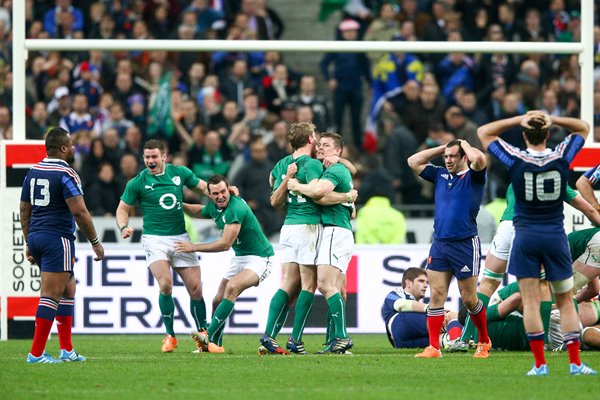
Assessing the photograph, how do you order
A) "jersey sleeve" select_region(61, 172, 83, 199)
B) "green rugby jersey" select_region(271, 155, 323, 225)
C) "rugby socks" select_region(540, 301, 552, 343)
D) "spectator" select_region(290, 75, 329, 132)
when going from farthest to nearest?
"spectator" select_region(290, 75, 329, 132), "green rugby jersey" select_region(271, 155, 323, 225), "rugby socks" select_region(540, 301, 552, 343), "jersey sleeve" select_region(61, 172, 83, 199)

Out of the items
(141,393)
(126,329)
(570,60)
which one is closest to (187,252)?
(126,329)

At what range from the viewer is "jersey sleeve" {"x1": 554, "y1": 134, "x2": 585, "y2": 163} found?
10.9 m

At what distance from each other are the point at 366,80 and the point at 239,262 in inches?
378

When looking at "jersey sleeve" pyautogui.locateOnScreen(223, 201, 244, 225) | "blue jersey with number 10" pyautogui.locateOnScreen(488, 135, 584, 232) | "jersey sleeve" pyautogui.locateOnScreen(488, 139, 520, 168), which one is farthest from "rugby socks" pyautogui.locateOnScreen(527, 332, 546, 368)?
"jersey sleeve" pyautogui.locateOnScreen(223, 201, 244, 225)

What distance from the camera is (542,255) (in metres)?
10.8

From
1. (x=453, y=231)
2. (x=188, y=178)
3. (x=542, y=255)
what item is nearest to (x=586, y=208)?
(x=453, y=231)

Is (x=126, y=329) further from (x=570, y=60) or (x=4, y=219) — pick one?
(x=570, y=60)

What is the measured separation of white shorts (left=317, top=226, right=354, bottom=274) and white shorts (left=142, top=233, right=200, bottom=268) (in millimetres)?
1711

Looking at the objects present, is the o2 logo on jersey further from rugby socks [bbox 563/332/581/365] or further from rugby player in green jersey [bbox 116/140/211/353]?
rugby socks [bbox 563/332/581/365]

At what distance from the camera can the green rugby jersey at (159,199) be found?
14.5 meters

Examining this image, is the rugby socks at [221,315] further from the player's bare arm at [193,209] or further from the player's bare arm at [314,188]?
the player's bare arm at [314,188]

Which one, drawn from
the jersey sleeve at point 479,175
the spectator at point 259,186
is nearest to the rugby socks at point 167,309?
the jersey sleeve at point 479,175

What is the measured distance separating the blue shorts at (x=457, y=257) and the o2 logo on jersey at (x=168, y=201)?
3189mm

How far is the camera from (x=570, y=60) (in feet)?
77.9
